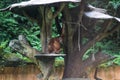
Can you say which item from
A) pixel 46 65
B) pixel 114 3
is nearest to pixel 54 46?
pixel 46 65

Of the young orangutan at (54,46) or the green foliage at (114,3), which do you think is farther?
the green foliage at (114,3)

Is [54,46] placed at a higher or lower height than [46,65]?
higher

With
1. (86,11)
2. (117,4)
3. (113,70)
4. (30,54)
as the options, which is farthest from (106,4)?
(30,54)

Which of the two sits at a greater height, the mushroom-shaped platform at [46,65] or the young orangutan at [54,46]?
the young orangutan at [54,46]

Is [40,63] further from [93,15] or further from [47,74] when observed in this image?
[93,15]

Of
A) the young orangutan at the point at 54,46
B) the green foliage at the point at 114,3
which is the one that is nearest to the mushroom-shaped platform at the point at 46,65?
the young orangutan at the point at 54,46

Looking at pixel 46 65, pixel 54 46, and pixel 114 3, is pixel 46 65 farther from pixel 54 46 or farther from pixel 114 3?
pixel 114 3

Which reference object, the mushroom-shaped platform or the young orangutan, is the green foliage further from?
the mushroom-shaped platform

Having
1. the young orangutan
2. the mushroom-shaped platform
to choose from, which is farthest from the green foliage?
the mushroom-shaped platform

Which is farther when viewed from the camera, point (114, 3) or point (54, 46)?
point (114, 3)

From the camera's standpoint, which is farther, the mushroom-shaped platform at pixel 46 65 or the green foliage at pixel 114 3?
the green foliage at pixel 114 3

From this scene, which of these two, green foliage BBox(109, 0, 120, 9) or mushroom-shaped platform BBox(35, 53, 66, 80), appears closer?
mushroom-shaped platform BBox(35, 53, 66, 80)

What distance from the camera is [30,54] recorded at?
3.36 m

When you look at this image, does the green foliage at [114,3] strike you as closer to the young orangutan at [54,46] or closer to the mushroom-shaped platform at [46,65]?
the young orangutan at [54,46]
